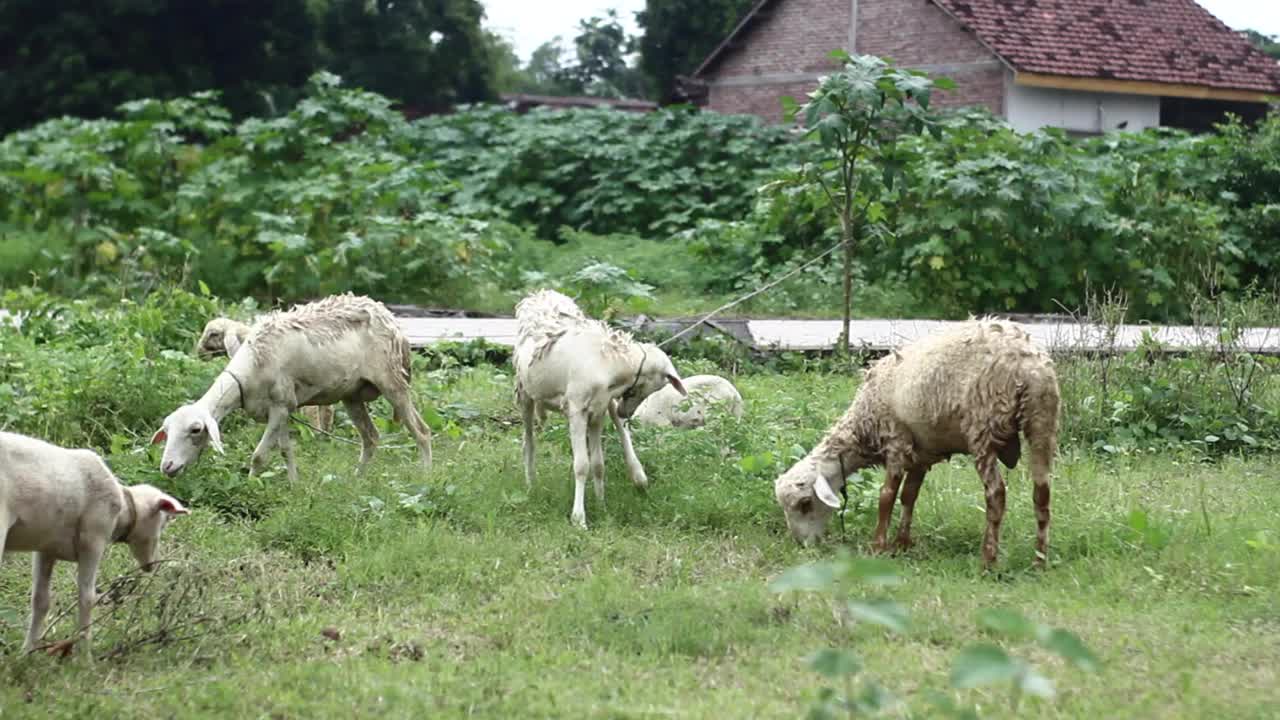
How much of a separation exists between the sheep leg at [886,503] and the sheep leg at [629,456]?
4.80 ft

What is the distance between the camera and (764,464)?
8164 mm

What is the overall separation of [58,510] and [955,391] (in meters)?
4.05

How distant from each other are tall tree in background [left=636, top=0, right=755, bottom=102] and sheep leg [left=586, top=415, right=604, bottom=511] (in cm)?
3377

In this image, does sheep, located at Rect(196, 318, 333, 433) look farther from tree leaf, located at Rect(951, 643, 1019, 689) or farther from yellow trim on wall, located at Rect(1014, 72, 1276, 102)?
yellow trim on wall, located at Rect(1014, 72, 1276, 102)

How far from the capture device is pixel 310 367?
8.27 meters

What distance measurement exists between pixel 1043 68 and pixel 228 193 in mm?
14320

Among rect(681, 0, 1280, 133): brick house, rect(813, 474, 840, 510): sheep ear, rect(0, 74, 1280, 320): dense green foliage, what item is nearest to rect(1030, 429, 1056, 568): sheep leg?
rect(813, 474, 840, 510): sheep ear

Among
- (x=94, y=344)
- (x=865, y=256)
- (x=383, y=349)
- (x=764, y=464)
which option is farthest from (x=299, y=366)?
(x=865, y=256)

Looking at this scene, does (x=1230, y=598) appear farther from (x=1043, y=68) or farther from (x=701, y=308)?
(x=1043, y=68)

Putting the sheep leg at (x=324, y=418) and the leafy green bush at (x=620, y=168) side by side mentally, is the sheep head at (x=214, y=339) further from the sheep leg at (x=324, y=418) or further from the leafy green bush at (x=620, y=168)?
the leafy green bush at (x=620, y=168)

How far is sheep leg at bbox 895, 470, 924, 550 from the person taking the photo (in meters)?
7.38

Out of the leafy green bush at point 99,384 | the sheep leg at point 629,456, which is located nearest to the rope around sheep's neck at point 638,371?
the sheep leg at point 629,456

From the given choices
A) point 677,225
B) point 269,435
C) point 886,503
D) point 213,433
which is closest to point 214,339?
point 269,435

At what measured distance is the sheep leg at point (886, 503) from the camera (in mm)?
7293
